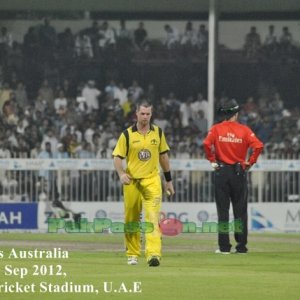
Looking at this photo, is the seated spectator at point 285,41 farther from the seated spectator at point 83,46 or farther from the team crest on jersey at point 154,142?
the team crest on jersey at point 154,142

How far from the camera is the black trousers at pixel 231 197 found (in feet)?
61.1

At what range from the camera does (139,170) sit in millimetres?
16188


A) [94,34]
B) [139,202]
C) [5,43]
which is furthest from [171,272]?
[5,43]

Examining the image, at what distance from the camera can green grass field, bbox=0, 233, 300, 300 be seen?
40.1 feet

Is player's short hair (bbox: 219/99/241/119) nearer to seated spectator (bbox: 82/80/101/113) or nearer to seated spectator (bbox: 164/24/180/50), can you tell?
seated spectator (bbox: 82/80/101/113)

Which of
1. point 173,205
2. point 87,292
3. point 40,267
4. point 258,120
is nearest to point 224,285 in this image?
point 87,292

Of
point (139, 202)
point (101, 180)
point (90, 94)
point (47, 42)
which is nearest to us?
point (139, 202)

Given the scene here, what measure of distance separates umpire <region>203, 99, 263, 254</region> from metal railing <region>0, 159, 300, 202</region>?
8650mm

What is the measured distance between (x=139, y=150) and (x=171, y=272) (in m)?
2.09

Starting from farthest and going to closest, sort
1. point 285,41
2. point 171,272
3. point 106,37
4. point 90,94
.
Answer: point 106,37 < point 285,41 < point 90,94 < point 171,272

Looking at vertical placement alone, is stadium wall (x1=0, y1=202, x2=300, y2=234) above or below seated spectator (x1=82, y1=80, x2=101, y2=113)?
below

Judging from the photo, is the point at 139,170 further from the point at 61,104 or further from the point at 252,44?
the point at 252,44

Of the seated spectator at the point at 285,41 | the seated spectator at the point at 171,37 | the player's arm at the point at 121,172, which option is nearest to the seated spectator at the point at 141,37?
the seated spectator at the point at 171,37

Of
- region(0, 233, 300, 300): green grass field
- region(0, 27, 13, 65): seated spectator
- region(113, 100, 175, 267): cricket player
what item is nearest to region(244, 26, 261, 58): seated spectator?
region(0, 27, 13, 65): seated spectator
